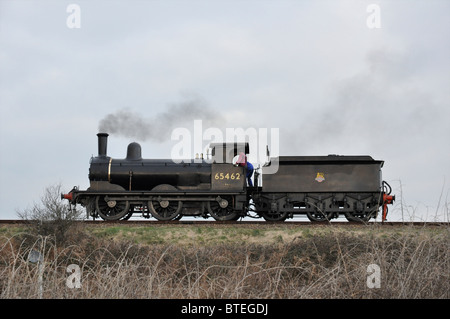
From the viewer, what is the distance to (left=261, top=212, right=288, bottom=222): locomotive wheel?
17.6m

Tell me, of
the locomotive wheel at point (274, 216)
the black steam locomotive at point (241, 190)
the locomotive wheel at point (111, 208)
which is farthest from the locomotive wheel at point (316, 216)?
the locomotive wheel at point (111, 208)

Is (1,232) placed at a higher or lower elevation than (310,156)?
lower

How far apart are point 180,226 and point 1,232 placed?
5425 mm

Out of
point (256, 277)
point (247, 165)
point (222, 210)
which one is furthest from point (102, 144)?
point (256, 277)

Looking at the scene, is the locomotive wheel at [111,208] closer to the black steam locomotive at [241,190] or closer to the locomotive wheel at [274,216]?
the black steam locomotive at [241,190]

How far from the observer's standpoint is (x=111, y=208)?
18.0 meters

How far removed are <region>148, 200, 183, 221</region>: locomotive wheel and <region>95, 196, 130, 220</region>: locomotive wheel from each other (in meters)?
0.93

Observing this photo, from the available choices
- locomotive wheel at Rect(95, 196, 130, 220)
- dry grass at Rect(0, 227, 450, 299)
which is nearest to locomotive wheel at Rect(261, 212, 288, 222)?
dry grass at Rect(0, 227, 450, 299)

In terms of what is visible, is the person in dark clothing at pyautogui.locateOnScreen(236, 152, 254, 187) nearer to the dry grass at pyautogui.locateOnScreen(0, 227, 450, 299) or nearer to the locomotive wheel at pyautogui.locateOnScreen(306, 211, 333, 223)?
the locomotive wheel at pyautogui.locateOnScreen(306, 211, 333, 223)

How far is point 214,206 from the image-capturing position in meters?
17.6

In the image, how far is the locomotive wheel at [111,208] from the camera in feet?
57.5

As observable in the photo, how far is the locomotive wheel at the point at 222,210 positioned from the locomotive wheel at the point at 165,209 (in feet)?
3.68
